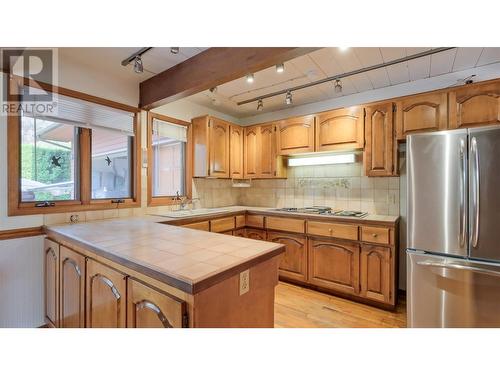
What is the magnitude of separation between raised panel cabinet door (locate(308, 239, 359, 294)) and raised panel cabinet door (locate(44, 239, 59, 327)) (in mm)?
2402

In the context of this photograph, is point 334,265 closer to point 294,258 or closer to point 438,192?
point 294,258

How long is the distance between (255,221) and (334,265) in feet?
3.72

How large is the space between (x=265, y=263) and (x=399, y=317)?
1897mm

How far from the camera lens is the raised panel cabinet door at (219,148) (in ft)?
10.5

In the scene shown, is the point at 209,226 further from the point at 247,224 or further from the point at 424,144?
the point at 424,144

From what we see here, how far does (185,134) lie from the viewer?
3227 mm

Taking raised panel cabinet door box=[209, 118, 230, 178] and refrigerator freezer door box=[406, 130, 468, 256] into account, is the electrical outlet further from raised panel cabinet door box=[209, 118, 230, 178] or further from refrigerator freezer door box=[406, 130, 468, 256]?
raised panel cabinet door box=[209, 118, 230, 178]

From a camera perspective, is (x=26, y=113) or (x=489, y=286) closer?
(x=489, y=286)

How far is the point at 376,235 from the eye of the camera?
2.35 meters

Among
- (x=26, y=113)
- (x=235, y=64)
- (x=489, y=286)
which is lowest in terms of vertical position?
(x=489, y=286)

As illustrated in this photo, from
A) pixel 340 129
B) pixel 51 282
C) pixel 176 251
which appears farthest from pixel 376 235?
pixel 51 282

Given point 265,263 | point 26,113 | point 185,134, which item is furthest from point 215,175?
point 265,263

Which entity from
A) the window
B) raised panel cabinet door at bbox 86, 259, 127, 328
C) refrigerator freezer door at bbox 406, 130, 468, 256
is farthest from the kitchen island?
refrigerator freezer door at bbox 406, 130, 468, 256
